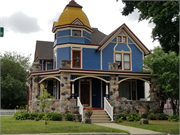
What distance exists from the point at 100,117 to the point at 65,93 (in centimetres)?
335

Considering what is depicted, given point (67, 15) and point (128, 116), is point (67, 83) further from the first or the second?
point (67, 15)

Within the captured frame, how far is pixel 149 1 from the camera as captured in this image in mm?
16172

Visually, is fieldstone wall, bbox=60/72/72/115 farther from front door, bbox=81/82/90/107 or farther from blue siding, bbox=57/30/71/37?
blue siding, bbox=57/30/71/37

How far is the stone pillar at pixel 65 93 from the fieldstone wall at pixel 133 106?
12.9 ft

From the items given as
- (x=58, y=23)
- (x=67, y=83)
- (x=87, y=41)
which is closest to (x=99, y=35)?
(x=87, y=41)

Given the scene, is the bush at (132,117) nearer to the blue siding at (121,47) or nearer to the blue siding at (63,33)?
the blue siding at (121,47)

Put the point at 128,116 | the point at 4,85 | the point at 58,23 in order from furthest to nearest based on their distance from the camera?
the point at 4,85, the point at 58,23, the point at 128,116

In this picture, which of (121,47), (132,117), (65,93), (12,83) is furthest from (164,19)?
(12,83)

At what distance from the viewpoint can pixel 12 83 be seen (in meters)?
36.4

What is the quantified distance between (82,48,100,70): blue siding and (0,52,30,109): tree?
15849mm

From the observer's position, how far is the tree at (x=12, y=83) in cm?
3622

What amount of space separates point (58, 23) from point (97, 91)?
7.81 metres

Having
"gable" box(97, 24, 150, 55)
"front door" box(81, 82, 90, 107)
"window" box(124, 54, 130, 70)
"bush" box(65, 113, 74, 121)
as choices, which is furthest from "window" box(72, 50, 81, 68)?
"bush" box(65, 113, 74, 121)

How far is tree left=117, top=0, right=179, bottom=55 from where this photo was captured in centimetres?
1452
